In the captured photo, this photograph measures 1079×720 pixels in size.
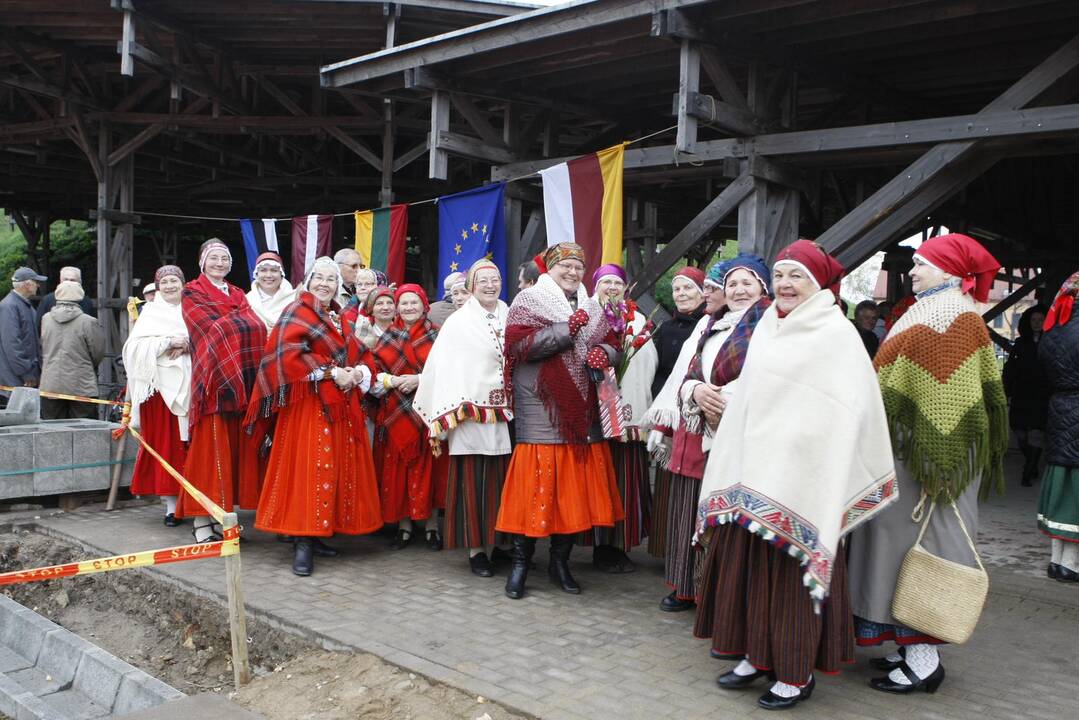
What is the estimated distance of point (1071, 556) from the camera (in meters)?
5.07

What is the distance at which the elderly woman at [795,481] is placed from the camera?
9.91 feet

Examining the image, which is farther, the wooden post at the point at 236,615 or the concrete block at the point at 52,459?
the concrete block at the point at 52,459

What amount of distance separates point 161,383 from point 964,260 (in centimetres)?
465

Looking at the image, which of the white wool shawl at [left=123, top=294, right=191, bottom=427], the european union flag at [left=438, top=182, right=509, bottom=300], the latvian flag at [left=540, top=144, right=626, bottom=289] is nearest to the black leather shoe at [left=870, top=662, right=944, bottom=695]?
the latvian flag at [left=540, top=144, right=626, bottom=289]

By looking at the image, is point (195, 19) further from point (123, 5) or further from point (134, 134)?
point (134, 134)

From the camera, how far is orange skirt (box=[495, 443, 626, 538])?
4.41m

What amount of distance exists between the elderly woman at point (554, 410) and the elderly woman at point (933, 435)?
1430 millimetres

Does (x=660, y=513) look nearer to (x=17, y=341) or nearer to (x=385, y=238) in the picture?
(x=385, y=238)

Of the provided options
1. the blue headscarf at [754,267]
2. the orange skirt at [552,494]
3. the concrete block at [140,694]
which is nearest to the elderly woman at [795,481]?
the blue headscarf at [754,267]

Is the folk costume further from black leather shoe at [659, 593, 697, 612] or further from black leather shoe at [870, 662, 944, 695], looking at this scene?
black leather shoe at [659, 593, 697, 612]

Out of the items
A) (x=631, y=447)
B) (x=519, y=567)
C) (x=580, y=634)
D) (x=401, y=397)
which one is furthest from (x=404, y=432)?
(x=580, y=634)

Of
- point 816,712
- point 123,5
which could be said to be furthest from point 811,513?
point 123,5

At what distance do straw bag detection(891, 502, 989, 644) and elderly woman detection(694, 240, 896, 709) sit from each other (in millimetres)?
247

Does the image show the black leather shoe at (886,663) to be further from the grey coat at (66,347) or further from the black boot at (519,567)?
the grey coat at (66,347)
